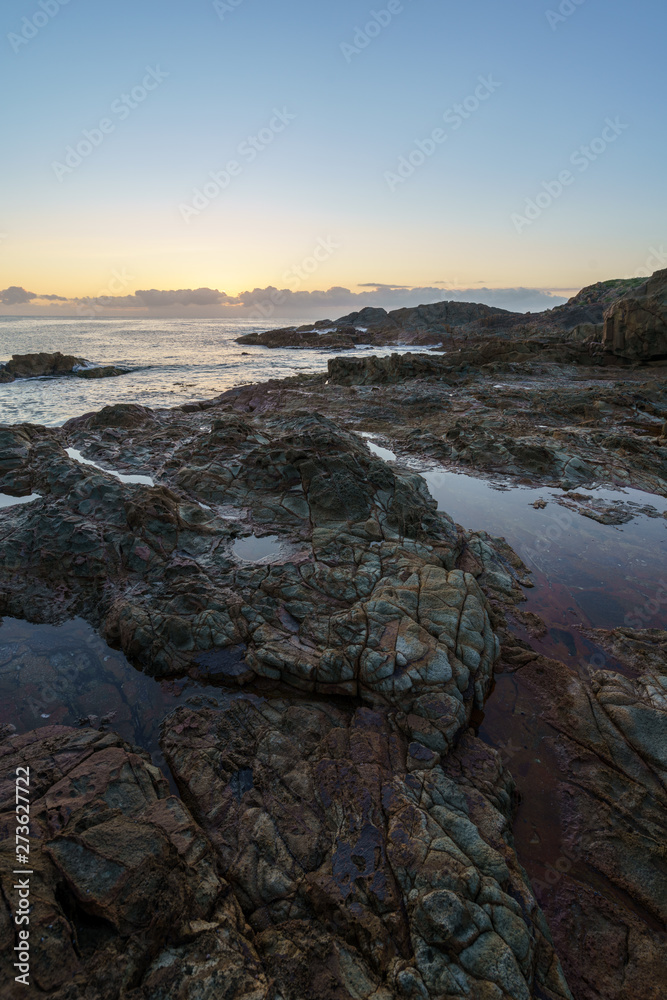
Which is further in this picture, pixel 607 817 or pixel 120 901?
pixel 607 817

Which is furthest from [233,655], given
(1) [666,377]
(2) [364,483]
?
(1) [666,377]

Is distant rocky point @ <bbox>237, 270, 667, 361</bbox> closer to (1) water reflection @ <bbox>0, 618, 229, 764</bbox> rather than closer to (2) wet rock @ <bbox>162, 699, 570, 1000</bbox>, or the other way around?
(2) wet rock @ <bbox>162, 699, 570, 1000</bbox>

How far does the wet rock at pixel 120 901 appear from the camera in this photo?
351 centimetres

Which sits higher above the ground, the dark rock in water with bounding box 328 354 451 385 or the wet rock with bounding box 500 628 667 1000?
the dark rock in water with bounding box 328 354 451 385

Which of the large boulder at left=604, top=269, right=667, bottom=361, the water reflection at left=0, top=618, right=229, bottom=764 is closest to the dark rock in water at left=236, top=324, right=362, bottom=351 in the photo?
the large boulder at left=604, top=269, right=667, bottom=361

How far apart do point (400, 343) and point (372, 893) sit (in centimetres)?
9215

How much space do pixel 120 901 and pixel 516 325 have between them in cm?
9585

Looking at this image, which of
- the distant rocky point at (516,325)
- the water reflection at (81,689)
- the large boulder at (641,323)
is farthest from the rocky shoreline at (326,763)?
the distant rocky point at (516,325)

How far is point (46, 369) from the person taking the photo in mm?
45875

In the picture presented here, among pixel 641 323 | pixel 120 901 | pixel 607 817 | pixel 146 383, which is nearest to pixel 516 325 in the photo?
pixel 641 323

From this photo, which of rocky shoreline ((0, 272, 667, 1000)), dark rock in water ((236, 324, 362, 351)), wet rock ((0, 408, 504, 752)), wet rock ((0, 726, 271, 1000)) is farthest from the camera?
dark rock in water ((236, 324, 362, 351))

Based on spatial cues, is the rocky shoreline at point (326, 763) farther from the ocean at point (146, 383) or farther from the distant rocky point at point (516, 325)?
the distant rocky point at point (516, 325)

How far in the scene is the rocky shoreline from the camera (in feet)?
13.2

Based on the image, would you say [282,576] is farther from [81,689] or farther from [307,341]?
[307,341]
